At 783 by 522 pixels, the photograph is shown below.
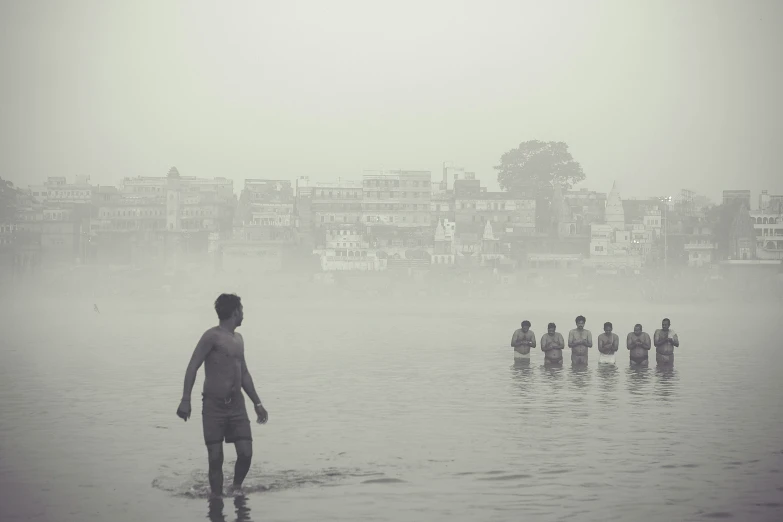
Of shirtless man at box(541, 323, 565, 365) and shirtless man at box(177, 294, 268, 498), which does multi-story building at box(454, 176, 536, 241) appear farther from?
shirtless man at box(177, 294, 268, 498)

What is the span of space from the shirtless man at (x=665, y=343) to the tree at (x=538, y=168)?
140740 mm

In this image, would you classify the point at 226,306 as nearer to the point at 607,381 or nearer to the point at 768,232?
the point at 607,381

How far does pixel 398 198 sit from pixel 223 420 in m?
144

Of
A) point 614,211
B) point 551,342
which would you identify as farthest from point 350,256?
point 551,342

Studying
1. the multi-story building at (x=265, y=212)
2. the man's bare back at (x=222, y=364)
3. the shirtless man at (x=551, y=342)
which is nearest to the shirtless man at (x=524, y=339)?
the shirtless man at (x=551, y=342)

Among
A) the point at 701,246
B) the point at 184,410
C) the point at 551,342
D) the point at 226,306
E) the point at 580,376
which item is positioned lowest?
the point at 580,376

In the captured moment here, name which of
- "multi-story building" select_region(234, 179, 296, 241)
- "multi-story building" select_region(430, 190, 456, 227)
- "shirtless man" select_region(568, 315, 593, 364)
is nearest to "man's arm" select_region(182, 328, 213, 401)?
"shirtless man" select_region(568, 315, 593, 364)

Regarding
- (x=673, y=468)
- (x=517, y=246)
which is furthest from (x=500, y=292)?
(x=673, y=468)

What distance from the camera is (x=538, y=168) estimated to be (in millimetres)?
174000

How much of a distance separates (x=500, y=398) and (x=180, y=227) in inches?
5247

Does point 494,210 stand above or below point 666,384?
above

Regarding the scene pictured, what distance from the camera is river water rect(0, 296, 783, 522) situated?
548 inches

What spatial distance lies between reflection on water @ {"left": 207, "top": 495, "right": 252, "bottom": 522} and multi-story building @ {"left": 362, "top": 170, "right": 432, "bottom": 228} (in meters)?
140

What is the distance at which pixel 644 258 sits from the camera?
151 metres
